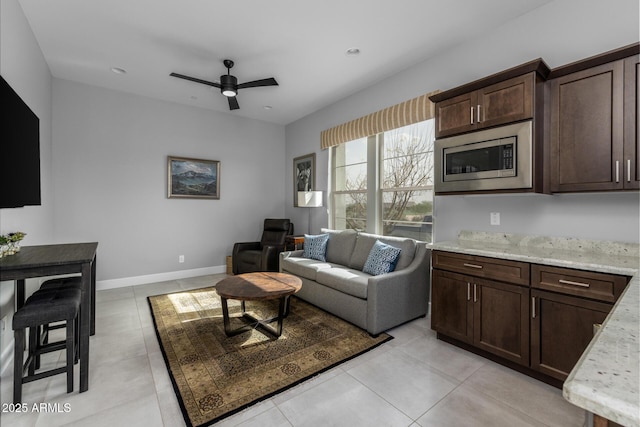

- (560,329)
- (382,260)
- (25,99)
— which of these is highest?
(25,99)

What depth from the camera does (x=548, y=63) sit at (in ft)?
8.10

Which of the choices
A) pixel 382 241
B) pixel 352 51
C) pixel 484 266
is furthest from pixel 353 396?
pixel 352 51

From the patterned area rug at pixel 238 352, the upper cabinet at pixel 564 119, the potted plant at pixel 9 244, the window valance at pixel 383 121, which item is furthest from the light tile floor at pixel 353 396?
the window valance at pixel 383 121

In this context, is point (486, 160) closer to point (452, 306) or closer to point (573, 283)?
point (573, 283)

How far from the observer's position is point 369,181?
415 cm

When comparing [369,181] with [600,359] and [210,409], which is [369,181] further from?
[600,359]

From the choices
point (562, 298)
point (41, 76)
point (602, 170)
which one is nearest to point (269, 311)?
point (562, 298)

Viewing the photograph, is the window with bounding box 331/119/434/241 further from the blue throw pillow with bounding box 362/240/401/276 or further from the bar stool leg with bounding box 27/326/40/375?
the bar stool leg with bounding box 27/326/40/375

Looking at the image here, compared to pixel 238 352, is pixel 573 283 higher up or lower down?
higher up

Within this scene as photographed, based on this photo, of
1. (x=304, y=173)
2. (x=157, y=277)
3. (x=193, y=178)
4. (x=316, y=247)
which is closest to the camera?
(x=316, y=247)

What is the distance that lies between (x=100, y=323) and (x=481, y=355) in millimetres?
3592

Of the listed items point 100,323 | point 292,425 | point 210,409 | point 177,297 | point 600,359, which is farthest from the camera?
point 177,297

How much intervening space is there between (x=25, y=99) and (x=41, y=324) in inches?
84.8

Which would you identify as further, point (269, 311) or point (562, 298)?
point (269, 311)
